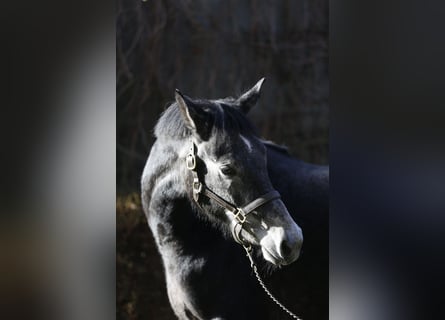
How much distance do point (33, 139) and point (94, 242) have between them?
817 mm

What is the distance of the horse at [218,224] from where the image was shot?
344cm

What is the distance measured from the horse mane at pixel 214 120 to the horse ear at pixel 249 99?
0.06 m

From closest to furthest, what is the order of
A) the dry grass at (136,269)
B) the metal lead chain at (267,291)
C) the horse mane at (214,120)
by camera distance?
the horse mane at (214,120) < the metal lead chain at (267,291) < the dry grass at (136,269)

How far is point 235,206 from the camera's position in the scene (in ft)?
10.9

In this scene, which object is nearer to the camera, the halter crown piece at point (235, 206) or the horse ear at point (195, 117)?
the halter crown piece at point (235, 206)

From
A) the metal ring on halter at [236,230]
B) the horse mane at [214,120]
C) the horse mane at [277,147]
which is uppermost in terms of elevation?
the horse mane at [214,120]

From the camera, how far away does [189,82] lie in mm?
3662

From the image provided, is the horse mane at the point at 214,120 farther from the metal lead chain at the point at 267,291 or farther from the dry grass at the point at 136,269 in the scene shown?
the metal lead chain at the point at 267,291

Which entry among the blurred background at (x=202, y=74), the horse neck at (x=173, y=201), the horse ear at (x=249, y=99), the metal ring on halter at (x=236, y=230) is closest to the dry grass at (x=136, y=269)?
the blurred background at (x=202, y=74)

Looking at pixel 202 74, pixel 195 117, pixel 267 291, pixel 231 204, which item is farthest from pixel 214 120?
pixel 267 291

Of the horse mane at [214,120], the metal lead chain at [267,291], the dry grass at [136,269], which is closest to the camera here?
the horse mane at [214,120]

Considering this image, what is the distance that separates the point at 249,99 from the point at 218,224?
31.3 inches

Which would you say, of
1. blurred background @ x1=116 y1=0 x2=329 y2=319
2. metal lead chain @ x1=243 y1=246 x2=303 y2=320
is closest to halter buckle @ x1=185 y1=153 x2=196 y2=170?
blurred background @ x1=116 y1=0 x2=329 y2=319

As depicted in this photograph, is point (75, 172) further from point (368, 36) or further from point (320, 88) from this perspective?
point (368, 36)
